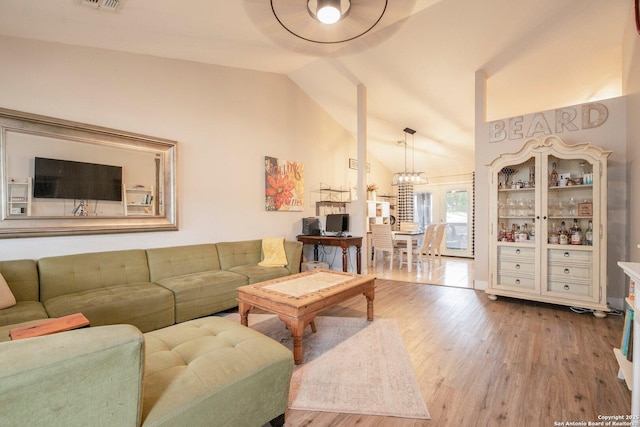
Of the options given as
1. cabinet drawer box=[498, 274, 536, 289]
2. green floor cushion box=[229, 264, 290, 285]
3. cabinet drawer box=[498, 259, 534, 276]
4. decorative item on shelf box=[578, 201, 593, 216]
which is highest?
decorative item on shelf box=[578, 201, 593, 216]

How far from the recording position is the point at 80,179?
274 cm

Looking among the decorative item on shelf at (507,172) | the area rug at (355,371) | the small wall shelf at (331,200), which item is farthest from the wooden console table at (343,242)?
the decorative item on shelf at (507,172)

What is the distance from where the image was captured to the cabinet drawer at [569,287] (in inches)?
117

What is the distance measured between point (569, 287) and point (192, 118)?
4883 mm

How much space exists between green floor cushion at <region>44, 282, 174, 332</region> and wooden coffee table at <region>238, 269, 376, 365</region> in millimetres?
771

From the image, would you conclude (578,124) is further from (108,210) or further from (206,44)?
(108,210)

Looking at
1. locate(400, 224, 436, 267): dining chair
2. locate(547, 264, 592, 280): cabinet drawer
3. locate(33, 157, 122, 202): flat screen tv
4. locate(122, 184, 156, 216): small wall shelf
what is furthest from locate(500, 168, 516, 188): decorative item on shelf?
locate(33, 157, 122, 202): flat screen tv

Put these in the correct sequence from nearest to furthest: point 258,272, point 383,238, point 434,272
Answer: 1. point 258,272
2. point 434,272
3. point 383,238

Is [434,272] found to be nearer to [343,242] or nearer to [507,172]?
[343,242]

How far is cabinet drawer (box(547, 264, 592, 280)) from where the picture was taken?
118 inches

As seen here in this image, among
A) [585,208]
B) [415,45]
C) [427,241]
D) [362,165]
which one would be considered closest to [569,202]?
[585,208]

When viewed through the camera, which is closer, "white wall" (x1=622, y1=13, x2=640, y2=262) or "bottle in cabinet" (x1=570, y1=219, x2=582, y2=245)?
"white wall" (x1=622, y1=13, x2=640, y2=262)

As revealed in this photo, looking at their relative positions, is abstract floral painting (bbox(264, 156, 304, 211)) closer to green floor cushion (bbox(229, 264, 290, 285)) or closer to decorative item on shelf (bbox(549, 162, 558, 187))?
green floor cushion (bbox(229, 264, 290, 285))

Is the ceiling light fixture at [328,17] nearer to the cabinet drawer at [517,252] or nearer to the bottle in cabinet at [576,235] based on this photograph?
the cabinet drawer at [517,252]
